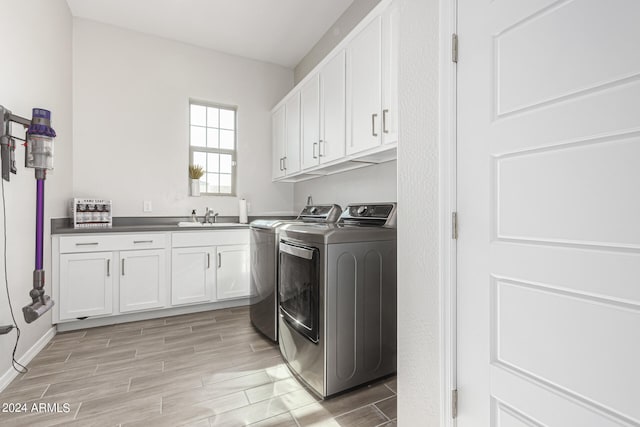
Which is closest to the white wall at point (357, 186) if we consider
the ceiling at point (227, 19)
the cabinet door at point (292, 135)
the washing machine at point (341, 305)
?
the cabinet door at point (292, 135)

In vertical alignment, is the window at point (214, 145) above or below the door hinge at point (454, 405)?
above

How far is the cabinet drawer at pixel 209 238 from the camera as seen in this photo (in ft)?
10.2

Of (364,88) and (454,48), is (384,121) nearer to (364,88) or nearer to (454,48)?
(364,88)

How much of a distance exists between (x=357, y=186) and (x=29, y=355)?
282cm

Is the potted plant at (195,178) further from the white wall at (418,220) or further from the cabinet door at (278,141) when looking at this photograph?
the white wall at (418,220)

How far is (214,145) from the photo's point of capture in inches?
153

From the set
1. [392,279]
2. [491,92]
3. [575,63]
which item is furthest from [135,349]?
[575,63]

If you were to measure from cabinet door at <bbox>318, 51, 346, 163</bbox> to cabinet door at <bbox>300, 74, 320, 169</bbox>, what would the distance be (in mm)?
85

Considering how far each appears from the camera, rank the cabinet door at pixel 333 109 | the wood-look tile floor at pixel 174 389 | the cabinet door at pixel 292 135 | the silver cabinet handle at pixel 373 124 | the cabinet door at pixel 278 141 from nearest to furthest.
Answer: the wood-look tile floor at pixel 174 389, the silver cabinet handle at pixel 373 124, the cabinet door at pixel 333 109, the cabinet door at pixel 292 135, the cabinet door at pixel 278 141

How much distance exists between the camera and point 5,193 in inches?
72.1

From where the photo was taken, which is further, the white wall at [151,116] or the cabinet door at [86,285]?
the white wall at [151,116]

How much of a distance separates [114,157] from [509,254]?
3.75 meters

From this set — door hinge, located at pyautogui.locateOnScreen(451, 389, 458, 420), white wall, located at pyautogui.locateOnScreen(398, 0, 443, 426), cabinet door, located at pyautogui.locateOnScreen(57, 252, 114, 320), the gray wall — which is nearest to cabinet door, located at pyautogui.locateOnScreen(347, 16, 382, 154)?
white wall, located at pyautogui.locateOnScreen(398, 0, 443, 426)

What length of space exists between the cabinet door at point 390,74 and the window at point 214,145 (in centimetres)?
253
